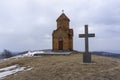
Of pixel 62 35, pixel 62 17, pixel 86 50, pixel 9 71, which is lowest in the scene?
pixel 9 71

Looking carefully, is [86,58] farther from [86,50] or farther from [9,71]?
[9,71]

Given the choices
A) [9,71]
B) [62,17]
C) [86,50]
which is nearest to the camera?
[9,71]

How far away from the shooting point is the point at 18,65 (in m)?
29.9

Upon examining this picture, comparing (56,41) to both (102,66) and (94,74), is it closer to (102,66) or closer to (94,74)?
(102,66)

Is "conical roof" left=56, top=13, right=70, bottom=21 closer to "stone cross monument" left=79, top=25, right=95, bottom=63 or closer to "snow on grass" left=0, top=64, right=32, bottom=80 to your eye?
"snow on grass" left=0, top=64, right=32, bottom=80

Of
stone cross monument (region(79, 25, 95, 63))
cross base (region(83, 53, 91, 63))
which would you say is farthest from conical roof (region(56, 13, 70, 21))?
cross base (region(83, 53, 91, 63))

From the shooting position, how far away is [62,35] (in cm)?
4359

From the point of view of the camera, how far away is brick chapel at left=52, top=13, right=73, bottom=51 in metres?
43.5

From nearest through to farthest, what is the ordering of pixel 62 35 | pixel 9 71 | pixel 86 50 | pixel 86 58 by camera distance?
1. pixel 9 71
2. pixel 86 58
3. pixel 86 50
4. pixel 62 35

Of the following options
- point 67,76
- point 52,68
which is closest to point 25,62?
point 52,68

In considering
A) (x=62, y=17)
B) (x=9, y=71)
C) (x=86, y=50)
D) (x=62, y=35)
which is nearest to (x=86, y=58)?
(x=86, y=50)

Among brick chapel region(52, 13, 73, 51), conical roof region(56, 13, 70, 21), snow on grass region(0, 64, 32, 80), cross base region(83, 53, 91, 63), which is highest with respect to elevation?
conical roof region(56, 13, 70, 21)

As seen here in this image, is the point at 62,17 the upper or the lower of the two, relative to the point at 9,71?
upper

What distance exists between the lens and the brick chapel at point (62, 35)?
43.5 metres
